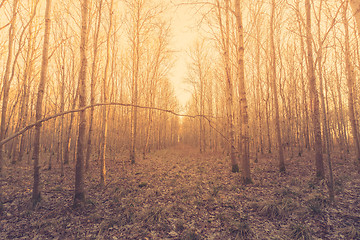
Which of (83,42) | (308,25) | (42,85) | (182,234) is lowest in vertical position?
(182,234)

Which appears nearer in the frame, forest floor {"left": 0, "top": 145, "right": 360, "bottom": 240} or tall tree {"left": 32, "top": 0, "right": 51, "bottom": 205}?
forest floor {"left": 0, "top": 145, "right": 360, "bottom": 240}

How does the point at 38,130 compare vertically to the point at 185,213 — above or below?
above

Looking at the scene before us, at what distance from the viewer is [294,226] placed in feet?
9.71

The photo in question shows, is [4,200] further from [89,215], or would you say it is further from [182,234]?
[182,234]

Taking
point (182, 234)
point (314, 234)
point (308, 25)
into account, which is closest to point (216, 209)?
point (182, 234)

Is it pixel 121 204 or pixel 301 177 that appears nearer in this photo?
pixel 121 204

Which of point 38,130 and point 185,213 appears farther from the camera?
point 38,130

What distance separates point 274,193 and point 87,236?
15.7 ft

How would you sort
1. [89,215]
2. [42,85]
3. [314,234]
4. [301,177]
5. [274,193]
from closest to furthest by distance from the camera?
[314,234]
[89,215]
[42,85]
[274,193]
[301,177]

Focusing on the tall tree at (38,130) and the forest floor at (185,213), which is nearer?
the forest floor at (185,213)

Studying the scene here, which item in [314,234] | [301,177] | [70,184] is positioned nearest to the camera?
[314,234]

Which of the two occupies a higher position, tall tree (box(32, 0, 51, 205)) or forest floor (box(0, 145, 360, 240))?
tall tree (box(32, 0, 51, 205))

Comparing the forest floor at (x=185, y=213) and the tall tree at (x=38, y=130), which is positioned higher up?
the tall tree at (x=38, y=130)

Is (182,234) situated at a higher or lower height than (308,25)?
lower
